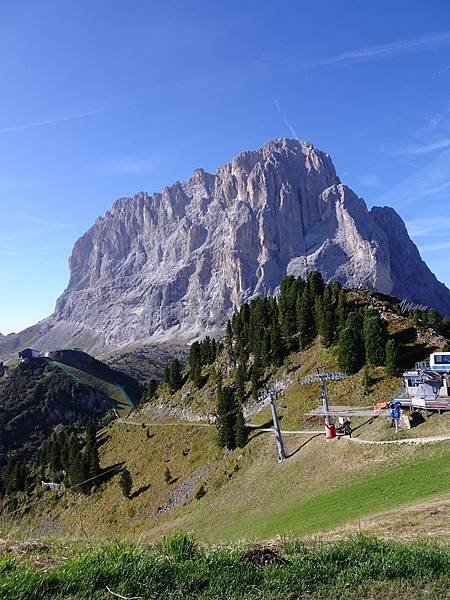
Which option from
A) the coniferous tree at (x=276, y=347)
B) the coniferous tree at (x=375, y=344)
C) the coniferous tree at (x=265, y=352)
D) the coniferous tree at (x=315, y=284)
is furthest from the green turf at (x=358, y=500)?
the coniferous tree at (x=315, y=284)

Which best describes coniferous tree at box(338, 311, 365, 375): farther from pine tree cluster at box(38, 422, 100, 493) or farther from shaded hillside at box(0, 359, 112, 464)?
shaded hillside at box(0, 359, 112, 464)

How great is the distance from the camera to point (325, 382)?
5375cm

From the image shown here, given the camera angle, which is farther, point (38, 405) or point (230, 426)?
point (38, 405)

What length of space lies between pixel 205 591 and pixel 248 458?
153 feet

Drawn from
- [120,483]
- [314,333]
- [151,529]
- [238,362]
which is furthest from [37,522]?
[314,333]

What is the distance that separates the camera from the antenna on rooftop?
137 feet

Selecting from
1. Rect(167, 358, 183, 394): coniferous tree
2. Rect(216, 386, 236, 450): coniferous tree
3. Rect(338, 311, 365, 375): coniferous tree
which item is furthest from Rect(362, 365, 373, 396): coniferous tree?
Rect(167, 358, 183, 394): coniferous tree

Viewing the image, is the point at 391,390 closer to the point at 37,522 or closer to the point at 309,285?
the point at 309,285

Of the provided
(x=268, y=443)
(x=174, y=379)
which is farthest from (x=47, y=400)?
(x=268, y=443)

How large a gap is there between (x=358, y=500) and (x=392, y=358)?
24432 mm

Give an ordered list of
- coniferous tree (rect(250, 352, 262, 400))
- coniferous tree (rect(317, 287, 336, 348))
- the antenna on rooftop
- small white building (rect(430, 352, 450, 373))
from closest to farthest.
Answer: the antenna on rooftop
small white building (rect(430, 352, 450, 373))
coniferous tree (rect(317, 287, 336, 348))
coniferous tree (rect(250, 352, 262, 400))

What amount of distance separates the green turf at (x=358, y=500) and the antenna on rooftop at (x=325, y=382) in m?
9.79

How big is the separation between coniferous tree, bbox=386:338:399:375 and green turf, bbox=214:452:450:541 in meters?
18.5

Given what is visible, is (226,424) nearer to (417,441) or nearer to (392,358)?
(392,358)
